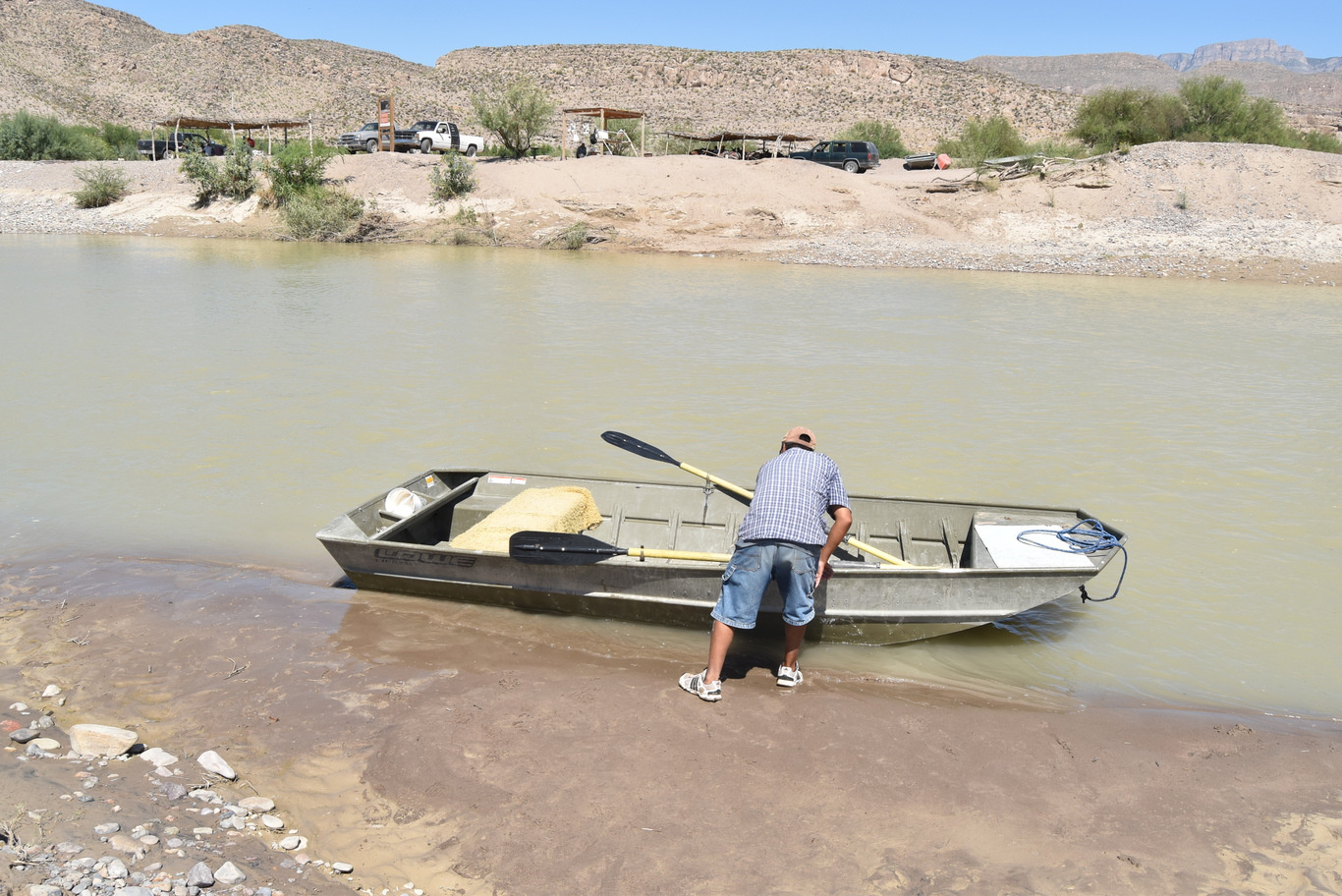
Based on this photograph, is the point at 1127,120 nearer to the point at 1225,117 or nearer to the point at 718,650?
the point at 1225,117

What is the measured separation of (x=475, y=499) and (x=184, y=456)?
3.79 m

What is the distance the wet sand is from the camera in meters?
3.79

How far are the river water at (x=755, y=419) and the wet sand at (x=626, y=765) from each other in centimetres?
48

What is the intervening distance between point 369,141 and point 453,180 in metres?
7.79

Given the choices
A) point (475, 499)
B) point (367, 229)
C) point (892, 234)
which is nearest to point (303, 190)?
point (367, 229)

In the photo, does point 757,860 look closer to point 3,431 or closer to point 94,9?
point 3,431

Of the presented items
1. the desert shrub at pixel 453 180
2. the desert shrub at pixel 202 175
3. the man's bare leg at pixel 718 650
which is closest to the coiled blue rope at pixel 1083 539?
the man's bare leg at pixel 718 650

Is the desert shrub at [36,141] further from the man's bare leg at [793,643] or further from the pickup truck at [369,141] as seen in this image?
the man's bare leg at [793,643]

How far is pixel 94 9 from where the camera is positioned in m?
69.9

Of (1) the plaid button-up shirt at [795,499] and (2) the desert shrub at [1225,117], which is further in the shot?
(2) the desert shrub at [1225,117]

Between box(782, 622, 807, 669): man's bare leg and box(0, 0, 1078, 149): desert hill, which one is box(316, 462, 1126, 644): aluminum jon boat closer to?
box(782, 622, 807, 669): man's bare leg

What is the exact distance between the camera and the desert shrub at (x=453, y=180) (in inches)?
1211

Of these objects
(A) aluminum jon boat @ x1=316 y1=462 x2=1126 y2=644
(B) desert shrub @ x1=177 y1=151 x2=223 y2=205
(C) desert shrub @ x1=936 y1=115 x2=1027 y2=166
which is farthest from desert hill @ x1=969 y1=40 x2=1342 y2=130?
(A) aluminum jon boat @ x1=316 y1=462 x2=1126 y2=644

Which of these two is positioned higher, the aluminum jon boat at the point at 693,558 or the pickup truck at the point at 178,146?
the pickup truck at the point at 178,146
